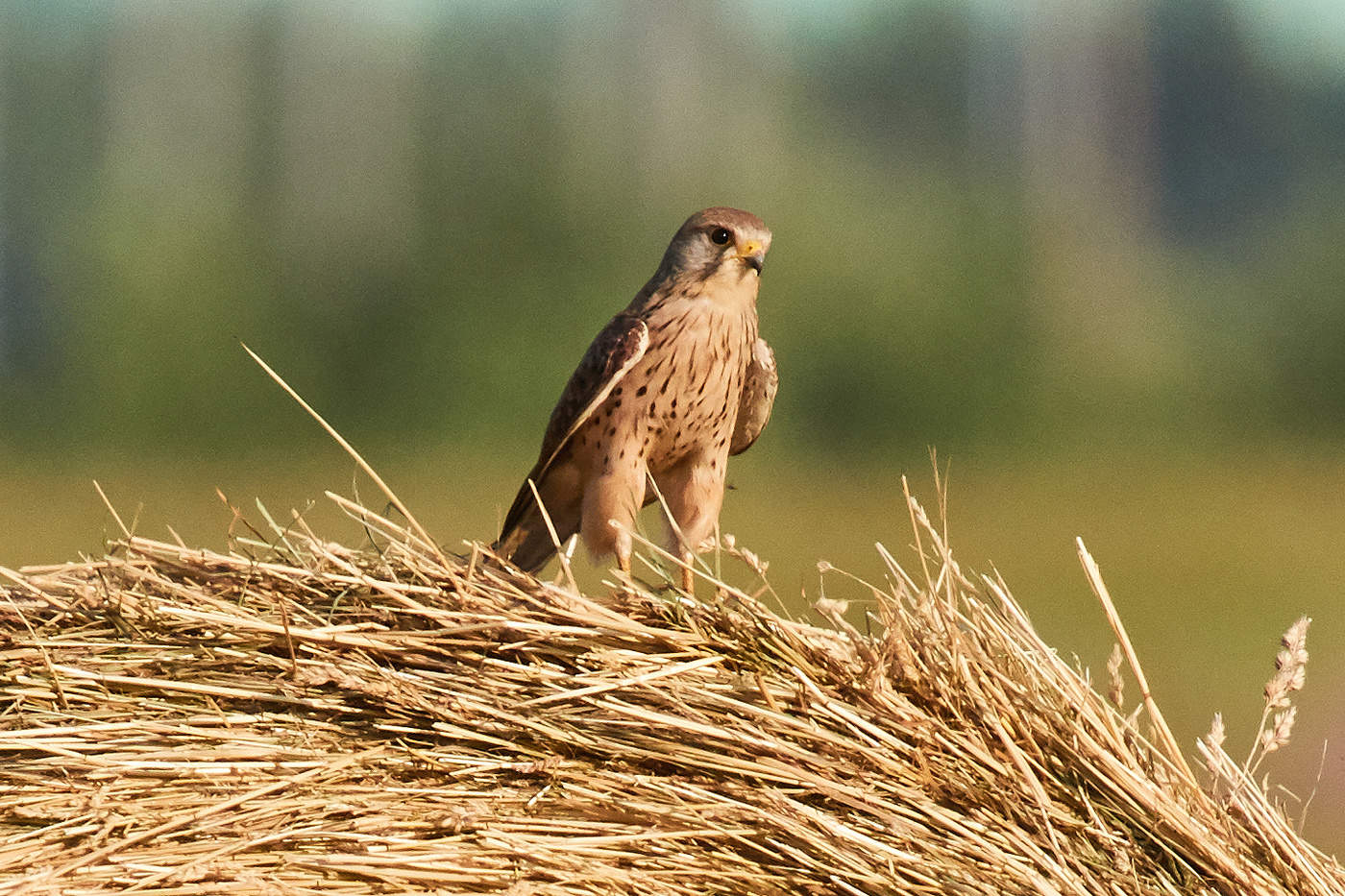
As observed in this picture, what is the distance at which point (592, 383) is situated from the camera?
513 cm

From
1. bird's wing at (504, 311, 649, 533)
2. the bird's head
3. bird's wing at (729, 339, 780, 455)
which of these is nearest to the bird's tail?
bird's wing at (504, 311, 649, 533)

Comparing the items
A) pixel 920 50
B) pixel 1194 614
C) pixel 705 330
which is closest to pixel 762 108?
pixel 920 50

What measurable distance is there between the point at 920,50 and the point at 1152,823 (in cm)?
3230

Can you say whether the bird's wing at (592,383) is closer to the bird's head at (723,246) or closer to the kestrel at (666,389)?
the kestrel at (666,389)

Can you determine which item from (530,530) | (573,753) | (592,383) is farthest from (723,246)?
(573,753)

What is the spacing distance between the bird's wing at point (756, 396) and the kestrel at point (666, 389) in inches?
5.3

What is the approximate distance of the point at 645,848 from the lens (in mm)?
3207

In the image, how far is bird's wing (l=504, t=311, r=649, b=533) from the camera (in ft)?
16.6

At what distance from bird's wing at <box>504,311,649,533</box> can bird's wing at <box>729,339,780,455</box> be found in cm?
47

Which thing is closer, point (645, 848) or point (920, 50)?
point (645, 848)

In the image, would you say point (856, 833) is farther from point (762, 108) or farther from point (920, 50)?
point (920, 50)

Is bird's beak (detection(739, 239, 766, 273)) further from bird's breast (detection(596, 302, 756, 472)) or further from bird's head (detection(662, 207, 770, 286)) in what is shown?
bird's breast (detection(596, 302, 756, 472))

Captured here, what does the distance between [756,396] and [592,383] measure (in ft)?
2.33

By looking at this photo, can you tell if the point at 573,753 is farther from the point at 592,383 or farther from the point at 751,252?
the point at 751,252
